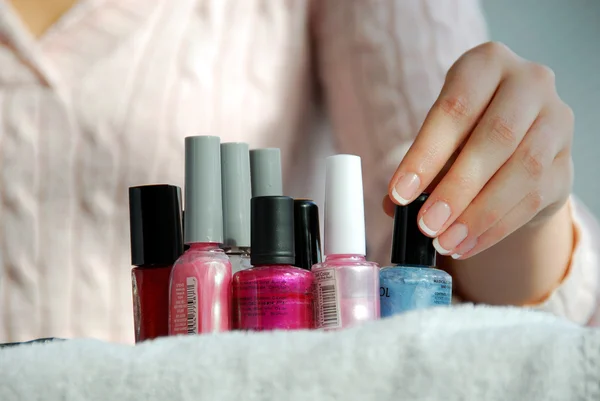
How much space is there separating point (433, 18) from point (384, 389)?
317 millimetres

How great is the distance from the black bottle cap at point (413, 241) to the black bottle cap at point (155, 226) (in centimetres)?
9

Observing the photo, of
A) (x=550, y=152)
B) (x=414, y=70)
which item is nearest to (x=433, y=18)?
(x=414, y=70)

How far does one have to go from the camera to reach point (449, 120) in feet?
0.94

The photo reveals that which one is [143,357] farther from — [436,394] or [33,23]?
[33,23]

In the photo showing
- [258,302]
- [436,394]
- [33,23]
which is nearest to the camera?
[436,394]

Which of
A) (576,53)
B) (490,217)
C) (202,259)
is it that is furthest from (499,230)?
(576,53)

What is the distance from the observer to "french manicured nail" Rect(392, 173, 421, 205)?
0.89 ft

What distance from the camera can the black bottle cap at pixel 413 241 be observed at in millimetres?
281

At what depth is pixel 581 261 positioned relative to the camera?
0.35 m

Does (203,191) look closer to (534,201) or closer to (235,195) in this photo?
(235,195)

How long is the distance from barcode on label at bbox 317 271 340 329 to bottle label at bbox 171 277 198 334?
46mm

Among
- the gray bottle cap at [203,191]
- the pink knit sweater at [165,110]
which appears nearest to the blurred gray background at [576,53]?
the pink knit sweater at [165,110]

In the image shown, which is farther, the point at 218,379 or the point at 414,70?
the point at 414,70

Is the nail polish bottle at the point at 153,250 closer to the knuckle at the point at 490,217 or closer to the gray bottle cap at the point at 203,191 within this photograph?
the gray bottle cap at the point at 203,191
